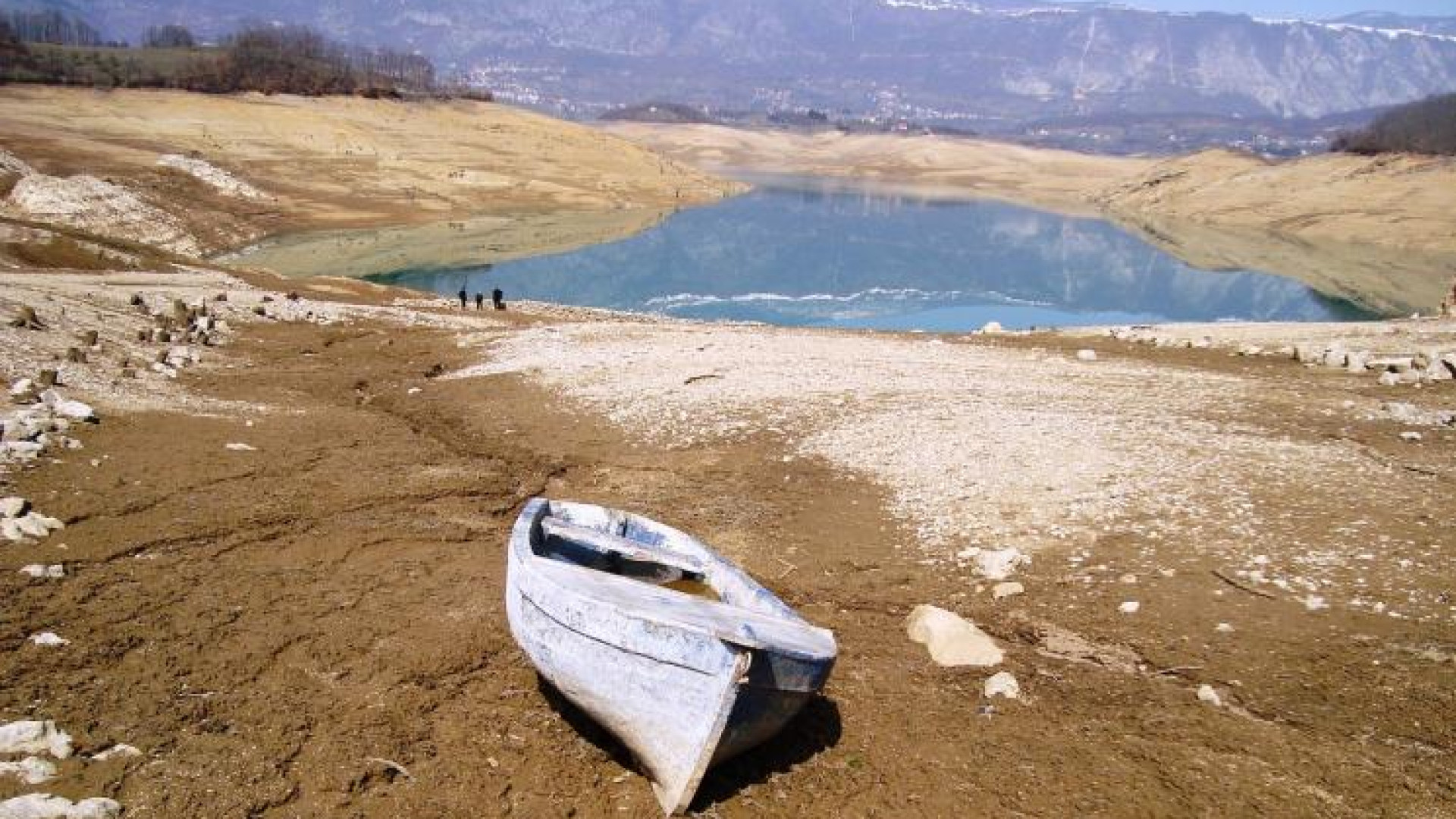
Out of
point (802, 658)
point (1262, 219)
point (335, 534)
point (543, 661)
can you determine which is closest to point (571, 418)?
point (335, 534)

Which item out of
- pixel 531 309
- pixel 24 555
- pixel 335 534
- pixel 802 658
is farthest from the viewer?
pixel 531 309

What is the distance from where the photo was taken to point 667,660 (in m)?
5.40

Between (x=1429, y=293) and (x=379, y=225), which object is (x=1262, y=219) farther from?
(x=379, y=225)

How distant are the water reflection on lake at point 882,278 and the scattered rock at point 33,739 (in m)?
33.0

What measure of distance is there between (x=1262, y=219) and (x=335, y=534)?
97339 millimetres

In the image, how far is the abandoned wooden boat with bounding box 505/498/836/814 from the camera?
209 inches

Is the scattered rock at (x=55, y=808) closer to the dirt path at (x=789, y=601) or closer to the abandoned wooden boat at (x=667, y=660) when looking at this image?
the dirt path at (x=789, y=601)

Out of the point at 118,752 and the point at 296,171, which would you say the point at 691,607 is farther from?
the point at 296,171

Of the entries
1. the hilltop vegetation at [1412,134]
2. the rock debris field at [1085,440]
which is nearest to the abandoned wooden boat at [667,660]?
the rock debris field at [1085,440]

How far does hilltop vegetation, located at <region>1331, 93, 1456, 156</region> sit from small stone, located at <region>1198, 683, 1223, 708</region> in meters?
111

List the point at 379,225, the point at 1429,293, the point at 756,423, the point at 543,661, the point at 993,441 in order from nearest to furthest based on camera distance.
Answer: the point at 543,661
the point at 993,441
the point at 756,423
the point at 1429,293
the point at 379,225

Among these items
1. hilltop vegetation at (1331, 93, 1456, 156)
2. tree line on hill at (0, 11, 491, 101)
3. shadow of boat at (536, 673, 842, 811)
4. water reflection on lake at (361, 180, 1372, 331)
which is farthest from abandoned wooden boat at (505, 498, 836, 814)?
hilltop vegetation at (1331, 93, 1456, 156)

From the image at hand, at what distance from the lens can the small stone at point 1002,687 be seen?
6.57 m

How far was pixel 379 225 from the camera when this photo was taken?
56.8 metres
